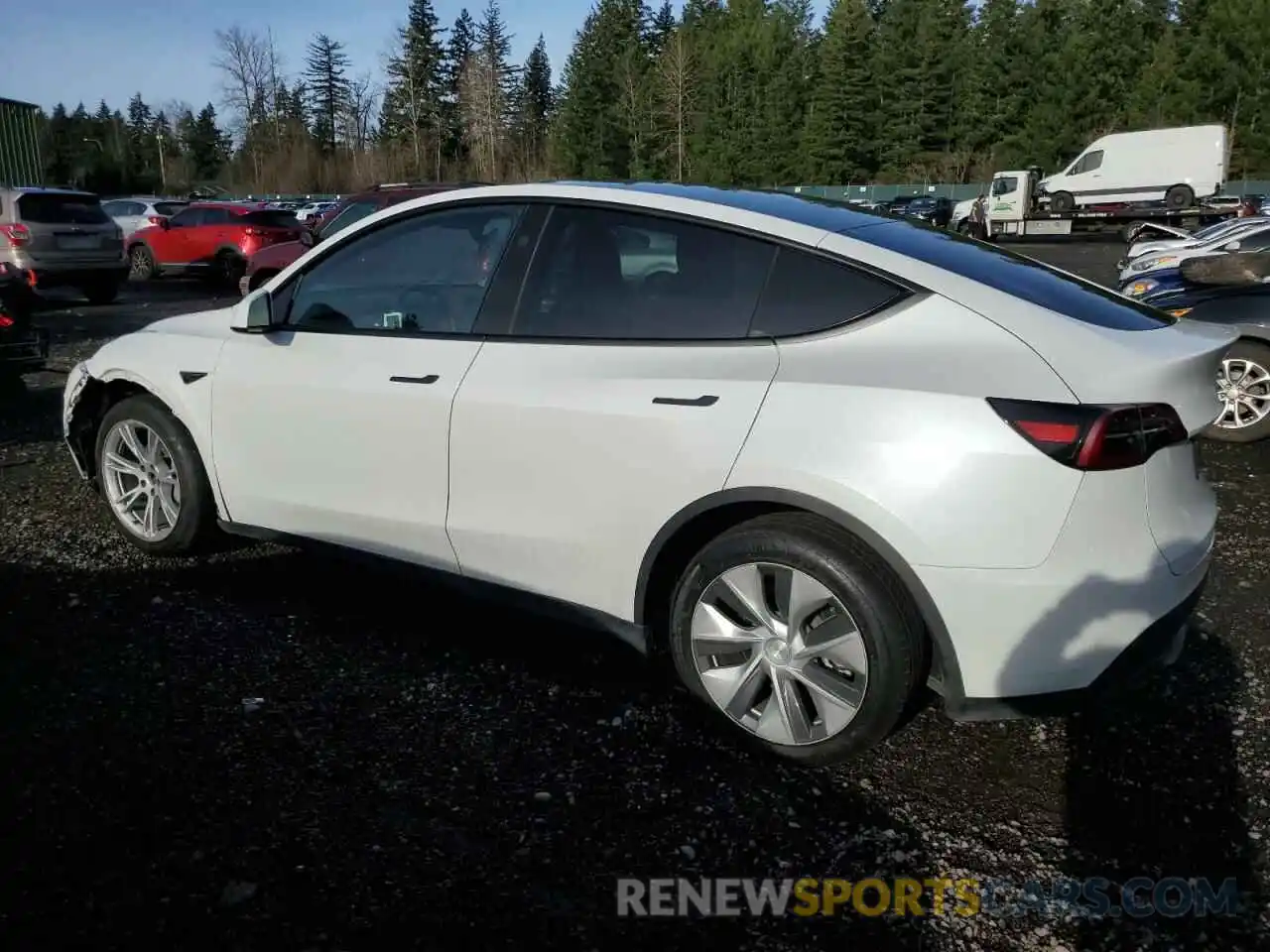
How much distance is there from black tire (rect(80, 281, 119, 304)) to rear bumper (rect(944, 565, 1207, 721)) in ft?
53.3

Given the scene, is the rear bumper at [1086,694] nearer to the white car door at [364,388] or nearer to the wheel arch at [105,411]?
the white car door at [364,388]

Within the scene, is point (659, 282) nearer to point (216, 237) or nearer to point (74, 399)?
point (74, 399)

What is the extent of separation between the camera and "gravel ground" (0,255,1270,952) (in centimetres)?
228

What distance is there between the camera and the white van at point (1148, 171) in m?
35.6

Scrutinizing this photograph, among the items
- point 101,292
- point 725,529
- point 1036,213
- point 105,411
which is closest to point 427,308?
point 725,529

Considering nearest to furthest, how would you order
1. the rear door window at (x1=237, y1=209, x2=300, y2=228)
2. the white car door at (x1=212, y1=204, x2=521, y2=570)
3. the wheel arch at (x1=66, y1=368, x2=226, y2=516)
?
the white car door at (x1=212, y1=204, x2=521, y2=570) < the wheel arch at (x1=66, y1=368, x2=226, y2=516) < the rear door window at (x1=237, y1=209, x2=300, y2=228)

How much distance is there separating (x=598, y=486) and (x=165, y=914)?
4.99ft

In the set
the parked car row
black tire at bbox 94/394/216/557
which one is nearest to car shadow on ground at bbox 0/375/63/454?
black tire at bbox 94/394/216/557

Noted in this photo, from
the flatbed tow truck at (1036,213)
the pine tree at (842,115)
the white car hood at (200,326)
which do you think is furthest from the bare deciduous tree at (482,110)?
the white car hood at (200,326)

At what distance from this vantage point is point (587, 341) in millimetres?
3121

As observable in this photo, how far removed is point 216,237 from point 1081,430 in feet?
61.8

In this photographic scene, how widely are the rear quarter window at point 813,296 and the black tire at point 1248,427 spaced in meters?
4.71

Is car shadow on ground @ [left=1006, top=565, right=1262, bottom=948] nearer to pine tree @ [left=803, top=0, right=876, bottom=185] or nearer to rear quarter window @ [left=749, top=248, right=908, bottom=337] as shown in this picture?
rear quarter window @ [left=749, top=248, right=908, bottom=337]

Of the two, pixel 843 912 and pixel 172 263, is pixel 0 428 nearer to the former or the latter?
pixel 843 912
